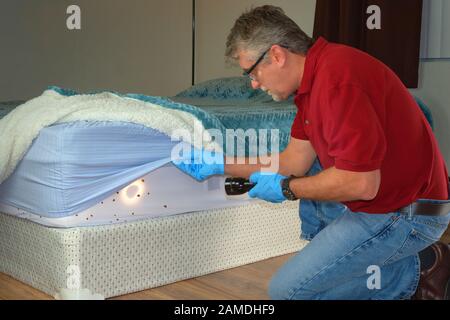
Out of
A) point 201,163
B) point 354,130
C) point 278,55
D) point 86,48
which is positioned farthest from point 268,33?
point 86,48

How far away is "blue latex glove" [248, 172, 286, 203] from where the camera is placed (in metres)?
1.71

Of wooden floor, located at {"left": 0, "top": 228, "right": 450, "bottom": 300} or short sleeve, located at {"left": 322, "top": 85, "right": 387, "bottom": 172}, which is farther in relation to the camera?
wooden floor, located at {"left": 0, "top": 228, "right": 450, "bottom": 300}

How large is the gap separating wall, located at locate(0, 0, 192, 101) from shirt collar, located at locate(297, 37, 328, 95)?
11.3 ft

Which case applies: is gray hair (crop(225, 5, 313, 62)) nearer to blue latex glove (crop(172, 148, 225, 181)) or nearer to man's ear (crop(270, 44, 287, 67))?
man's ear (crop(270, 44, 287, 67))

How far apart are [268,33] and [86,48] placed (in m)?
3.99

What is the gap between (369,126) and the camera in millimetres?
1481

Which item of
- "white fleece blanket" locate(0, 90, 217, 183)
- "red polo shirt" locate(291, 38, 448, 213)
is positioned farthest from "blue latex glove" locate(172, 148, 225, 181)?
"red polo shirt" locate(291, 38, 448, 213)

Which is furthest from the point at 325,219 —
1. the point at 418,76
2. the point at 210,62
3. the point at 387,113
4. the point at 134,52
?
the point at 134,52

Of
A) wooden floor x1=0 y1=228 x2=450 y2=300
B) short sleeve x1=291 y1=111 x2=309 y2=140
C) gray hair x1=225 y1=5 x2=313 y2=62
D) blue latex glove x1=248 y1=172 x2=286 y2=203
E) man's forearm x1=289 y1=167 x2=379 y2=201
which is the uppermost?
gray hair x1=225 y1=5 x2=313 y2=62

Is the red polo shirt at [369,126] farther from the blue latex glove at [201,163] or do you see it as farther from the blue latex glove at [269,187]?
the blue latex glove at [201,163]

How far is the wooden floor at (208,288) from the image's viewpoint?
2.06 metres

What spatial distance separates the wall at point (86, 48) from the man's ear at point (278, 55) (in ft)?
11.3

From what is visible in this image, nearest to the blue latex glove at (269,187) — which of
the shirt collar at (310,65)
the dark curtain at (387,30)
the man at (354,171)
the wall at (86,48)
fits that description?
the man at (354,171)

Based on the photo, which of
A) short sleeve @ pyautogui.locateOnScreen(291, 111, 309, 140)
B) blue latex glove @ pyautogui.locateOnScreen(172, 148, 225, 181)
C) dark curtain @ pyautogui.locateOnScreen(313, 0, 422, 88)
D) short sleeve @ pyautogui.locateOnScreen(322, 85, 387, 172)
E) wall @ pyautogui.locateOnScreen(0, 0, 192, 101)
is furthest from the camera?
wall @ pyautogui.locateOnScreen(0, 0, 192, 101)
